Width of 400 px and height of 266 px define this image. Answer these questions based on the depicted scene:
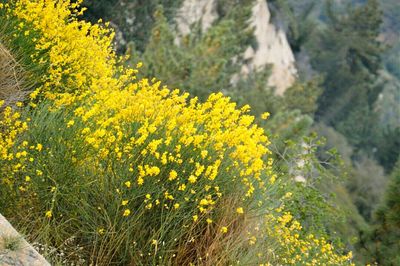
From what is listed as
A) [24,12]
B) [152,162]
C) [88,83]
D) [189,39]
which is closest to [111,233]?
[152,162]

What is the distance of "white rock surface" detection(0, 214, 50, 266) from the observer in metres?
3.43

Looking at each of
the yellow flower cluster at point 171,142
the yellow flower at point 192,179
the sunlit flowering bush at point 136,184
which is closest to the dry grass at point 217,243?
the sunlit flowering bush at point 136,184

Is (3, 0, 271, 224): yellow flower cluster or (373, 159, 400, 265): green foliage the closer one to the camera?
(3, 0, 271, 224): yellow flower cluster

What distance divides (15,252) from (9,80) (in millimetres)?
2357

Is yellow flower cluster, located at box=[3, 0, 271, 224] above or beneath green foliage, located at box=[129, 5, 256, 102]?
above

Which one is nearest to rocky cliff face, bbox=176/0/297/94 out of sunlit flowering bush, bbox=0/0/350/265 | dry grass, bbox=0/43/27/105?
dry grass, bbox=0/43/27/105

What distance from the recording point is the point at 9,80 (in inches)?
214

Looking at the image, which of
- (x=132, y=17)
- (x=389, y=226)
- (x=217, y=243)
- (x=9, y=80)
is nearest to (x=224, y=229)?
(x=217, y=243)

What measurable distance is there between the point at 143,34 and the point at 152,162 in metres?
15.4

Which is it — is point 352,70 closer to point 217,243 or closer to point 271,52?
point 271,52

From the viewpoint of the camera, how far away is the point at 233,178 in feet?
16.1

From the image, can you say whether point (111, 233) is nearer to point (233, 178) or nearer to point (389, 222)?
point (233, 178)

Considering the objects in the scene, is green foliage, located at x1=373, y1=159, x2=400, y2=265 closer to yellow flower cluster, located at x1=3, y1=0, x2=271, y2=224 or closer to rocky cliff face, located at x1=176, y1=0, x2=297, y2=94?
yellow flower cluster, located at x1=3, y1=0, x2=271, y2=224

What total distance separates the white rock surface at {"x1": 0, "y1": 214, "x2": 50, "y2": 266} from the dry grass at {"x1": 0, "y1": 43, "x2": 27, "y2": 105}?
192 centimetres
